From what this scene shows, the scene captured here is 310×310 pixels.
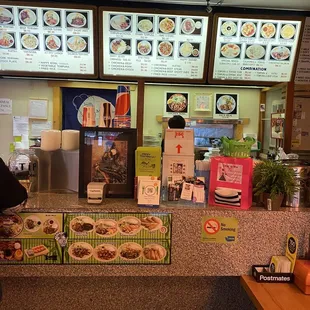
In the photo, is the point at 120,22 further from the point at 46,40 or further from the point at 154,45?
the point at 46,40

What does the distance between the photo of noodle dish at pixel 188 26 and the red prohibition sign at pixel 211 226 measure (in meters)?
2.01

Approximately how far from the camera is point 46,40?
9.63 ft

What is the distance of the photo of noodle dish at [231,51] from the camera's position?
3.01 meters

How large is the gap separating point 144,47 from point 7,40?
1166 millimetres

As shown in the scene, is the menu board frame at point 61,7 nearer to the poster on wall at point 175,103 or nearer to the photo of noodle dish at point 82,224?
the poster on wall at point 175,103

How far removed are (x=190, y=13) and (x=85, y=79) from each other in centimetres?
106

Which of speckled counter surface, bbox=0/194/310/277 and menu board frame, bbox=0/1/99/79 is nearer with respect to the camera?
speckled counter surface, bbox=0/194/310/277

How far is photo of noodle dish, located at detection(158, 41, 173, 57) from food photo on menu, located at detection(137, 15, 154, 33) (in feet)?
0.48

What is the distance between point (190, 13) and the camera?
2873 millimetres

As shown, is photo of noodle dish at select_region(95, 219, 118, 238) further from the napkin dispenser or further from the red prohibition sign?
the red prohibition sign

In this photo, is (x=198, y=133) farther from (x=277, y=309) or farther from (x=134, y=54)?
(x=277, y=309)

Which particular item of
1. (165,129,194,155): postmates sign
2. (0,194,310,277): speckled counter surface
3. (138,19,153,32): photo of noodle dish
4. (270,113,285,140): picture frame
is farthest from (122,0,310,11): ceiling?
(0,194,310,277): speckled counter surface

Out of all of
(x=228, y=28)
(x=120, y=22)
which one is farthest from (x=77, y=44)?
(x=228, y=28)

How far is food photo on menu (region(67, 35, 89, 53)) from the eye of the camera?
116 inches
